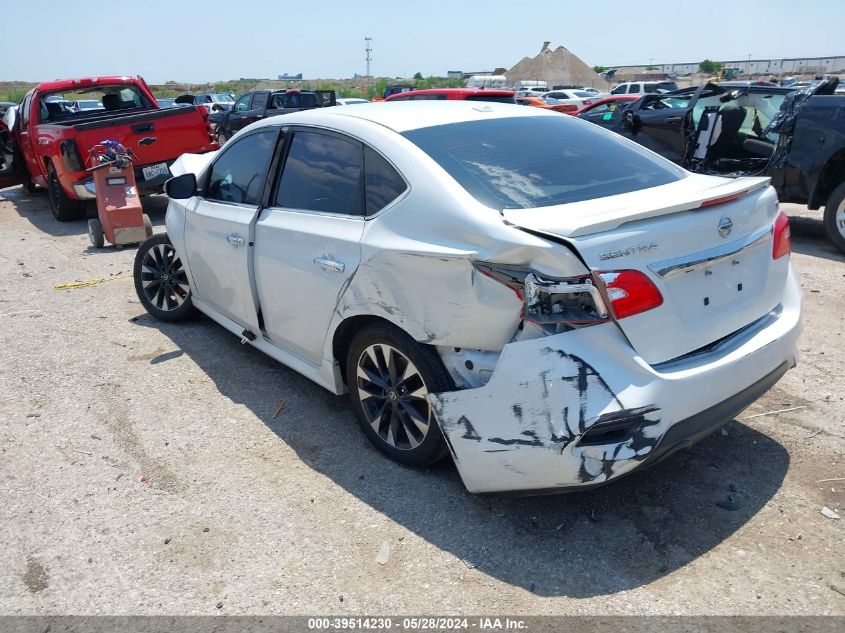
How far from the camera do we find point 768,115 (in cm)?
821

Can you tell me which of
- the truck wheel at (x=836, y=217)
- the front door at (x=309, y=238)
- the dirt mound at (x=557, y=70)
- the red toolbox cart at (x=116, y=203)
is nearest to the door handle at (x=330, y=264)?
the front door at (x=309, y=238)

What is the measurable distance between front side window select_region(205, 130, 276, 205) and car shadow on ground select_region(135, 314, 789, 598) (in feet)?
4.83

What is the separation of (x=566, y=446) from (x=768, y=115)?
7199mm

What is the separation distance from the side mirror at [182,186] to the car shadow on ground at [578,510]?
6.20 feet

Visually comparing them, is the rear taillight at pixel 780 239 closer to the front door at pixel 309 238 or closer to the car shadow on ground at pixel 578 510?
the car shadow on ground at pixel 578 510

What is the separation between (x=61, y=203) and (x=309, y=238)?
27.3 ft

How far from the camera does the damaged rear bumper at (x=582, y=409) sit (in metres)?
2.60

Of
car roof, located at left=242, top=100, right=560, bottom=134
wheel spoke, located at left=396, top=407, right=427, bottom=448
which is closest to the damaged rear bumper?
wheel spoke, located at left=396, top=407, right=427, bottom=448

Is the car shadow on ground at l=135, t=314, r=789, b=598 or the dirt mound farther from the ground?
the dirt mound

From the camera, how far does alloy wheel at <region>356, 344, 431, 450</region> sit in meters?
3.27

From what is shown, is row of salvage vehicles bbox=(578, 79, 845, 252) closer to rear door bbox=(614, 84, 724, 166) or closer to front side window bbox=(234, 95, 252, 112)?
rear door bbox=(614, 84, 724, 166)

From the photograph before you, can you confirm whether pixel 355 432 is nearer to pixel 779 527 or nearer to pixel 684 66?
pixel 779 527

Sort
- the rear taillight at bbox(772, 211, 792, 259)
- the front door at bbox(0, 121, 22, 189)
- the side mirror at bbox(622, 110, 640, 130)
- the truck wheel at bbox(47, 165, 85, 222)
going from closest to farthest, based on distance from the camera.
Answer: the rear taillight at bbox(772, 211, 792, 259) < the side mirror at bbox(622, 110, 640, 130) < the truck wheel at bbox(47, 165, 85, 222) < the front door at bbox(0, 121, 22, 189)

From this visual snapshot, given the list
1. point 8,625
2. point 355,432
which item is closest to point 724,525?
point 355,432
